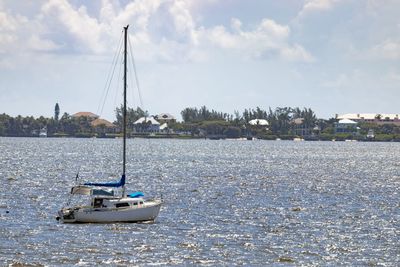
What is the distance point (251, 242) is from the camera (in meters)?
65.6

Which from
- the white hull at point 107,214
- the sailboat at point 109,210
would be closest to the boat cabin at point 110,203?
the sailboat at point 109,210

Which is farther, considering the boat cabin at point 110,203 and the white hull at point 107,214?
the boat cabin at point 110,203

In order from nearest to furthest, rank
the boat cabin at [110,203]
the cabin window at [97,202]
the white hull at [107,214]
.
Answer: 1. the white hull at [107,214]
2. the boat cabin at [110,203]
3. the cabin window at [97,202]

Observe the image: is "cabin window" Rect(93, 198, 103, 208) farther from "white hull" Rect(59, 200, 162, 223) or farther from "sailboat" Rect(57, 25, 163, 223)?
"white hull" Rect(59, 200, 162, 223)

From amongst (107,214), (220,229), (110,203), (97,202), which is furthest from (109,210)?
(220,229)

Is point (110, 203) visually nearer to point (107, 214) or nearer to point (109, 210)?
point (109, 210)

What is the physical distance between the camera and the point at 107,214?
76000 mm

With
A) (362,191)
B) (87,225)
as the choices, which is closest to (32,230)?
(87,225)

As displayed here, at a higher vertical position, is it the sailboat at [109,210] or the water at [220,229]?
the sailboat at [109,210]

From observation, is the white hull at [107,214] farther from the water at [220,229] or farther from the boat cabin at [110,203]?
the water at [220,229]

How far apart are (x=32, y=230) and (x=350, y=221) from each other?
28425mm

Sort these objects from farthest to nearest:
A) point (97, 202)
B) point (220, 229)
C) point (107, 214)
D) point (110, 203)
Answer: point (97, 202)
point (110, 203)
point (107, 214)
point (220, 229)

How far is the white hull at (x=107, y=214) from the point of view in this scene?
75625 mm

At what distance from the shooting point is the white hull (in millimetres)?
75625
